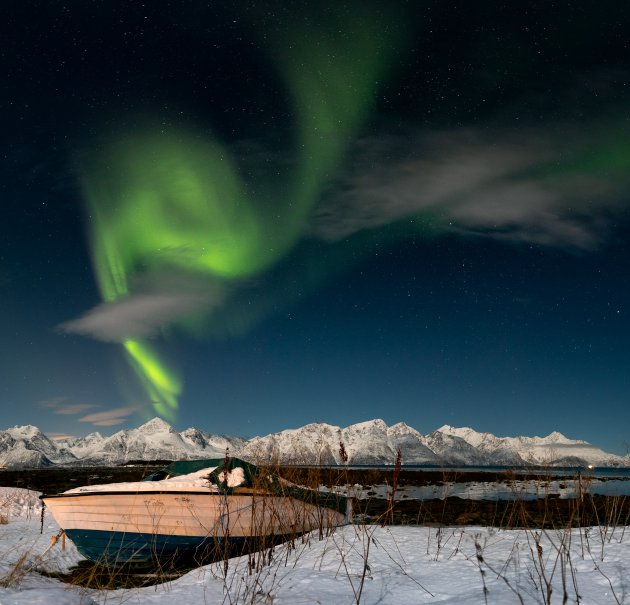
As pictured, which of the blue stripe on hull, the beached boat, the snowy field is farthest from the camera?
the blue stripe on hull

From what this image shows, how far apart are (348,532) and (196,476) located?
3.34m

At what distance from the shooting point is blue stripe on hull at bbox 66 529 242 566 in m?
10.4

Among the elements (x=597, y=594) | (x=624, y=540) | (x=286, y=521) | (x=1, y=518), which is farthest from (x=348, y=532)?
(x=1, y=518)

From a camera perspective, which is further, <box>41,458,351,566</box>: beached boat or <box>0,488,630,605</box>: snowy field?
<box>41,458,351,566</box>: beached boat

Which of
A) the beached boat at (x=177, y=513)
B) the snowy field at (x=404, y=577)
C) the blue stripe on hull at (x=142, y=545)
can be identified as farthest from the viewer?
the blue stripe on hull at (x=142, y=545)

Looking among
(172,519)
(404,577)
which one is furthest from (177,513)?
(404,577)

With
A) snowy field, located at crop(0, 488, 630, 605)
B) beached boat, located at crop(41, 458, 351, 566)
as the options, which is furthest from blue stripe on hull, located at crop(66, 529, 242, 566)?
snowy field, located at crop(0, 488, 630, 605)

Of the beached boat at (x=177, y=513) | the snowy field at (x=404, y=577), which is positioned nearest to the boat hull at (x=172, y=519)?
the beached boat at (x=177, y=513)

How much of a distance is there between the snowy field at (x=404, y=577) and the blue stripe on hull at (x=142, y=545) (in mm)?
2653

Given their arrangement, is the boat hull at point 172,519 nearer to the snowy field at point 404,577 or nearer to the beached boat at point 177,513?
the beached boat at point 177,513

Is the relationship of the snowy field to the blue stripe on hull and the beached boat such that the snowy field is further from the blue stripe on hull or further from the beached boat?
the blue stripe on hull

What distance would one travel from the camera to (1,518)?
1528 centimetres

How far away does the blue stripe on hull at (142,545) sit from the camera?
10.4m

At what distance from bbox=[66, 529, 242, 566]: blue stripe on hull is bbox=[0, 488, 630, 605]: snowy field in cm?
265
